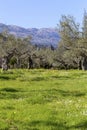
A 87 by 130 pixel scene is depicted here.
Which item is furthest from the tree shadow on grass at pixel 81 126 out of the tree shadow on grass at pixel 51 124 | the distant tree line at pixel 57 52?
the distant tree line at pixel 57 52

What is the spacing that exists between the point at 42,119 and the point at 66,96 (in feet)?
28.8

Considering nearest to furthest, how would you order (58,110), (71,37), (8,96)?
(58,110)
(8,96)
(71,37)

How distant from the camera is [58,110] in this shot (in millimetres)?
17766

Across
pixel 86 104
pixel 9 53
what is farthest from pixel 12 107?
pixel 9 53

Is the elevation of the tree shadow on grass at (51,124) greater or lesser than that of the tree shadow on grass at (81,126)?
lesser

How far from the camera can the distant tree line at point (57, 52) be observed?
213 feet

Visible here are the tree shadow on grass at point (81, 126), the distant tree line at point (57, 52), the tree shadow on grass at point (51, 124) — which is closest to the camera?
the tree shadow on grass at point (81, 126)

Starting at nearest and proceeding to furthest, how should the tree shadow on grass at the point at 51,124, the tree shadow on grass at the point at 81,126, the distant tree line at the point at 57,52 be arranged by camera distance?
1. the tree shadow on grass at the point at 81,126
2. the tree shadow on grass at the point at 51,124
3. the distant tree line at the point at 57,52

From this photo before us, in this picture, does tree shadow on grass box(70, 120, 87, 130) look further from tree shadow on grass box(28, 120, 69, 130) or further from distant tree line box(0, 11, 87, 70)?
distant tree line box(0, 11, 87, 70)

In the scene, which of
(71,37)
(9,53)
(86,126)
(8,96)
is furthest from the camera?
(9,53)

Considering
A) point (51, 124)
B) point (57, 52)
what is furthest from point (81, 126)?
point (57, 52)

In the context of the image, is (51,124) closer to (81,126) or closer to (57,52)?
(81,126)

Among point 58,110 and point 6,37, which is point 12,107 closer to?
point 58,110

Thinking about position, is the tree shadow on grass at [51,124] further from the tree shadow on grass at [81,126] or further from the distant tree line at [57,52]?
the distant tree line at [57,52]
